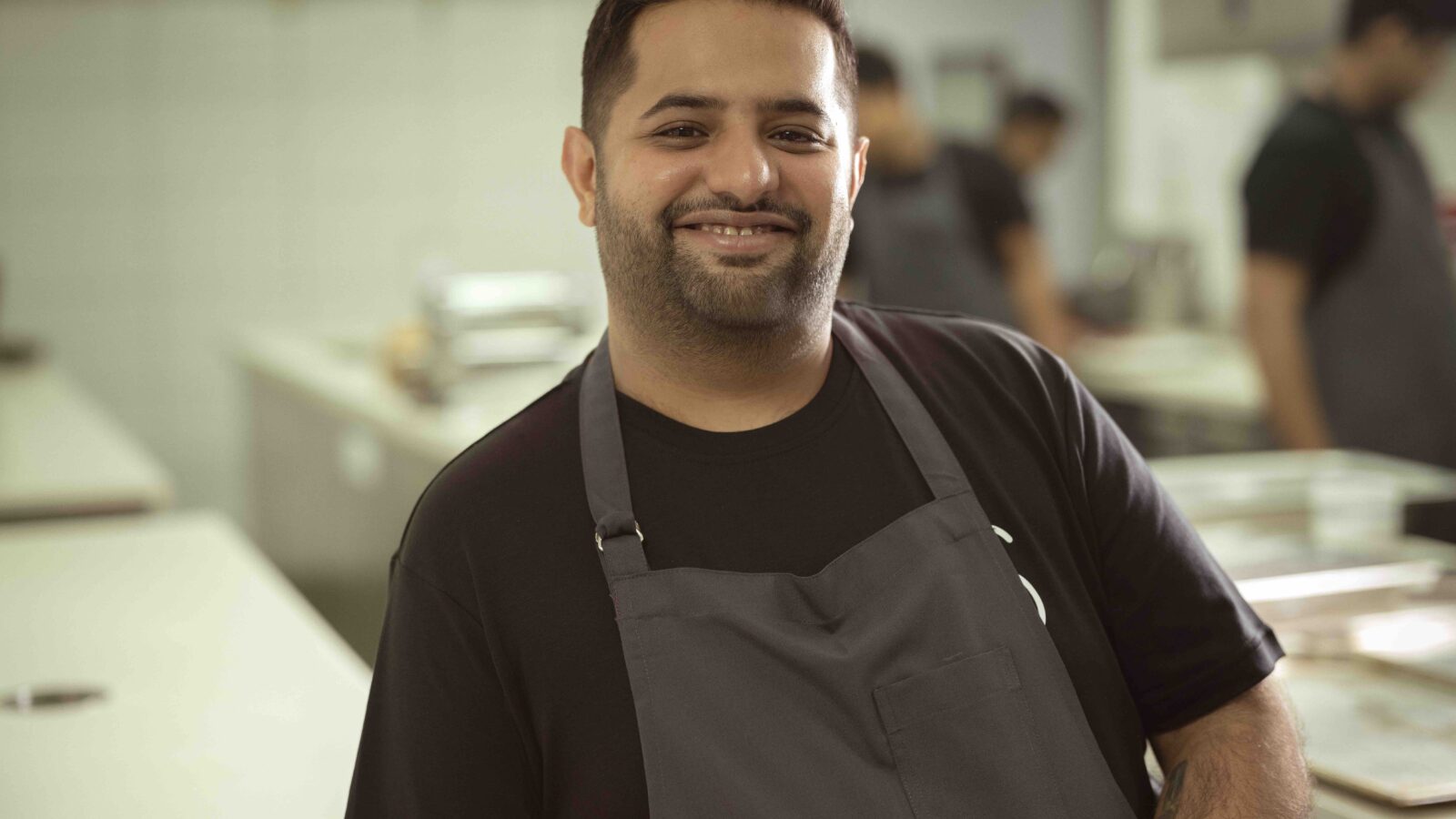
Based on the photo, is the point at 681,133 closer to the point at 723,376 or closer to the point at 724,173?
the point at 724,173

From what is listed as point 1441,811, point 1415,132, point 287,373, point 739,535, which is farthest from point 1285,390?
point 287,373

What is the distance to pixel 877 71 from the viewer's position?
3.76 metres

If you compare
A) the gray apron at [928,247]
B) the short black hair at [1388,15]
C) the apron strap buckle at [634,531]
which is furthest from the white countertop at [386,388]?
the short black hair at [1388,15]

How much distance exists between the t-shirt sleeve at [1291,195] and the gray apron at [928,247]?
124cm

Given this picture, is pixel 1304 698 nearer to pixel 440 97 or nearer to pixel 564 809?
pixel 564 809

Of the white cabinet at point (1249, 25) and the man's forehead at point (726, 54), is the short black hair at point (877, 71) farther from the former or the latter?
the man's forehead at point (726, 54)

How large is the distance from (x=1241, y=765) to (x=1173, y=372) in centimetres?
348

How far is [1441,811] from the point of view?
3.91 ft

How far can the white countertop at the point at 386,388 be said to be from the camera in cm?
289

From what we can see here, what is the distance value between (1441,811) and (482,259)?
5.41 meters

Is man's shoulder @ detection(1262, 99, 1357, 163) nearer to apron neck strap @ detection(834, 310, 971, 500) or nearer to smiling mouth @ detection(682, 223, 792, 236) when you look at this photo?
apron neck strap @ detection(834, 310, 971, 500)

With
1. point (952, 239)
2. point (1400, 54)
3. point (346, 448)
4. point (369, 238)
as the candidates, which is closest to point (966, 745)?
point (1400, 54)

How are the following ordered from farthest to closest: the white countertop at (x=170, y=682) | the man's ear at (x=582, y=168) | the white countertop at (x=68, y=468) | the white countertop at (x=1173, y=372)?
the white countertop at (x=1173, y=372)
the white countertop at (x=68, y=468)
the white countertop at (x=170, y=682)
the man's ear at (x=582, y=168)

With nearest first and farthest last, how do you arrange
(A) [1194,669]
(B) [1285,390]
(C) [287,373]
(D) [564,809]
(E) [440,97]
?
(D) [564,809]
(A) [1194,669]
(B) [1285,390]
(C) [287,373]
(E) [440,97]
